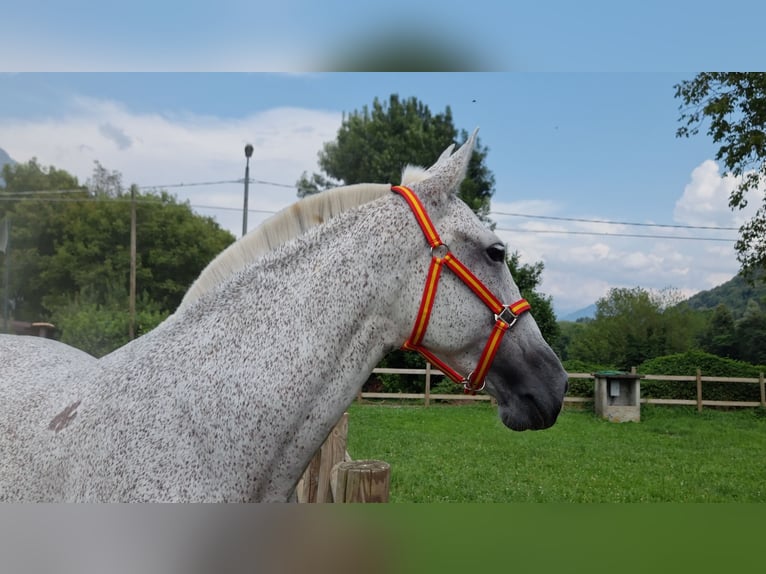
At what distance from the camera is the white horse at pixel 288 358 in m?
1.15

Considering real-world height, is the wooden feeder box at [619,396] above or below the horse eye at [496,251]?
below

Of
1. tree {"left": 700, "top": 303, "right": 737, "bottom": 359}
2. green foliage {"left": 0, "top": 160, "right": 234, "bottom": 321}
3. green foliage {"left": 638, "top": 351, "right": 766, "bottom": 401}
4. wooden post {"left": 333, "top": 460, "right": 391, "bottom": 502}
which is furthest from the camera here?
green foliage {"left": 0, "top": 160, "right": 234, "bottom": 321}

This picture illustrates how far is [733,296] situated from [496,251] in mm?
9106

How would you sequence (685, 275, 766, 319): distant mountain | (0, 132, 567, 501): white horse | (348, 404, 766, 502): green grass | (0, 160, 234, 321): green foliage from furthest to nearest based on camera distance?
1. (0, 160, 234, 321): green foliage
2. (685, 275, 766, 319): distant mountain
3. (348, 404, 766, 502): green grass
4. (0, 132, 567, 501): white horse

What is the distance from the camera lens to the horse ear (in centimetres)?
130

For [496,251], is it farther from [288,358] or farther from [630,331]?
[630,331]

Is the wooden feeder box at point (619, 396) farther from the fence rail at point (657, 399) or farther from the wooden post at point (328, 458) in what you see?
the wooden post at point (328, 458)

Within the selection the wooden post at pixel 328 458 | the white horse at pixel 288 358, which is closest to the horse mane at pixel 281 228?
the white horse at pixel 288 358

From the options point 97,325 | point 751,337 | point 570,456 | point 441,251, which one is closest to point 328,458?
point 441,251

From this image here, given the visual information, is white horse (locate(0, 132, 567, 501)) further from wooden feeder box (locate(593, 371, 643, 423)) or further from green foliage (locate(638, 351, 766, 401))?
green foliage (locate(638, 351, 766, 401))

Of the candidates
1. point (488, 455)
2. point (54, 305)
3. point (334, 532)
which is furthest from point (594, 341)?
point (54, 305)

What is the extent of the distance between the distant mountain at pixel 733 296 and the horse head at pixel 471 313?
6.84 m

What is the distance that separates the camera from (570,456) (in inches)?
263

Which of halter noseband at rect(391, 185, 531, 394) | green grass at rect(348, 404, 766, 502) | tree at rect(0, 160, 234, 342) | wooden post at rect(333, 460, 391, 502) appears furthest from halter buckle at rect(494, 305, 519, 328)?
tree at rect(0, 160, 234, 342)
